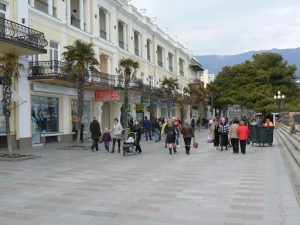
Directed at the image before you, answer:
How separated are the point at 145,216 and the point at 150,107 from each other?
120 ft

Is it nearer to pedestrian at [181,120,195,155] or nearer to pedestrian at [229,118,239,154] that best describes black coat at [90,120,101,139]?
pedestrian at [181,120,195,155]

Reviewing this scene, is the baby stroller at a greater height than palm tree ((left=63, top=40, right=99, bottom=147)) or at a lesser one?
lesser

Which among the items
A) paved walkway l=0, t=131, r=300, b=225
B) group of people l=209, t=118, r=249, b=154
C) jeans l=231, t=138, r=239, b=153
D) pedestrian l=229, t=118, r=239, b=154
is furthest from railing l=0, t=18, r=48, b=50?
jeans l=231, t=138, r=239, b=153

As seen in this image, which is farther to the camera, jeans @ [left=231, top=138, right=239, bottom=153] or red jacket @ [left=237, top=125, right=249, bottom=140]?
jeans @ [left=231, top=138, right=239, bottom=153]

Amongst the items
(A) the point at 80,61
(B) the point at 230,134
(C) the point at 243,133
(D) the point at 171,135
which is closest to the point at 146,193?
(D) the point at 171,135

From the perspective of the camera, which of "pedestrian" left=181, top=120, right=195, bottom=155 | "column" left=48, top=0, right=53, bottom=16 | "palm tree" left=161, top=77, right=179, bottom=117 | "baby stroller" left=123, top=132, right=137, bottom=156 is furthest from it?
"palm tree" left=161, top=77, right=179, bottom=117

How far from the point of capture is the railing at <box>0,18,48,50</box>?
19234 mm

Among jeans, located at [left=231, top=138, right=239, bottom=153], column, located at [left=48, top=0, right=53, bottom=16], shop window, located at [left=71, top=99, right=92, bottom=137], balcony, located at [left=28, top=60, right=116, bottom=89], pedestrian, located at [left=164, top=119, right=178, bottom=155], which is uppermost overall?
column, located at [left=48, top=0, right=53, bottom=16]

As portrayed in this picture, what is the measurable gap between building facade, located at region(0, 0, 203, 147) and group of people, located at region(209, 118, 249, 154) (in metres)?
9.21

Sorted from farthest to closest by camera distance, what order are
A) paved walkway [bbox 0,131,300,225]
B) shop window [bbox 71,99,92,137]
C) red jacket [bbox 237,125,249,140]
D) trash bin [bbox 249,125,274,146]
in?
shop window [bbox 71,99,92,137] → trash bin [bbox 249,125,274,146] → red jacket [bbox 237,125,249,140] → paved walkway [bbox 0,131,300,225]

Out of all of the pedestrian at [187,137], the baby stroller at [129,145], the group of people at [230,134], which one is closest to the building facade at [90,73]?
the baby stroller at [129,145]

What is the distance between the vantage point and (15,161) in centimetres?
1578

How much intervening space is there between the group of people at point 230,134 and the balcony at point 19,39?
942 cm

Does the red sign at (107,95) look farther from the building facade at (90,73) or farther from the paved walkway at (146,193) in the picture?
the paved walkway at (146,193)
